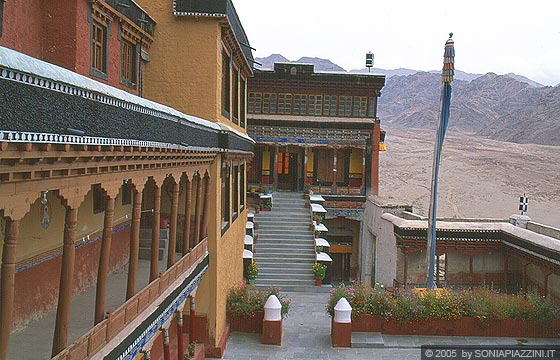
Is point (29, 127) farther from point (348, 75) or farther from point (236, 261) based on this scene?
point (348, 75)

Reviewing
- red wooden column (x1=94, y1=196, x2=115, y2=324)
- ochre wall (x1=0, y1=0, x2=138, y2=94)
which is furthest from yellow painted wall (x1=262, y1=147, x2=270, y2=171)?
red wooden column (x1=94, y1=196, x2=115, y2=324)

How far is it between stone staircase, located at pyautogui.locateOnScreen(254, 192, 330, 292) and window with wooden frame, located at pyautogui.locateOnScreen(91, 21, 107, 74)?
39.5 ft

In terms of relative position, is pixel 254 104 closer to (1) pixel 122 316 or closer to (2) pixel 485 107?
(1) pixel 122 316

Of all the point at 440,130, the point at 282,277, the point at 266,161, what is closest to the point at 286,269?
the point at 282,277

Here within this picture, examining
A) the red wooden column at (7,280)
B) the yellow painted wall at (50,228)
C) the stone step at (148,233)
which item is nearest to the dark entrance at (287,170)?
the stone step at (148,233)

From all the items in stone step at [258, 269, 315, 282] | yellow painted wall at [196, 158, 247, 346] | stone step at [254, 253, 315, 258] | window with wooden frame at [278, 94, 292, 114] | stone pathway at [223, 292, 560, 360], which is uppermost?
window with wooden frame at [278, 94, 292, 114]

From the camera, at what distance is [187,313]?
1495cm

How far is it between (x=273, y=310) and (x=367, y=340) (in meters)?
2.73

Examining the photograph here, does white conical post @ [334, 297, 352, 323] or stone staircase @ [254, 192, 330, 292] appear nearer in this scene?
white conical post @ [334, 297, 352, 323]

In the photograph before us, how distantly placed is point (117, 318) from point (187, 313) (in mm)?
7354

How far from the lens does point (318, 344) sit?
1609 cm

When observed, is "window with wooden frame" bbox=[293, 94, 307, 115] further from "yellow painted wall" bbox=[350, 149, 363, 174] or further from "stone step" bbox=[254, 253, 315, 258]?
"stone step" bbox=[254, 253, 315, 258]

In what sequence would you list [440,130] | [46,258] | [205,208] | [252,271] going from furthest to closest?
1. [252,271]
2. [440,130]
3. [205,208]
4. [46,258]

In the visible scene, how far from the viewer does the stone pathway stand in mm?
15195
